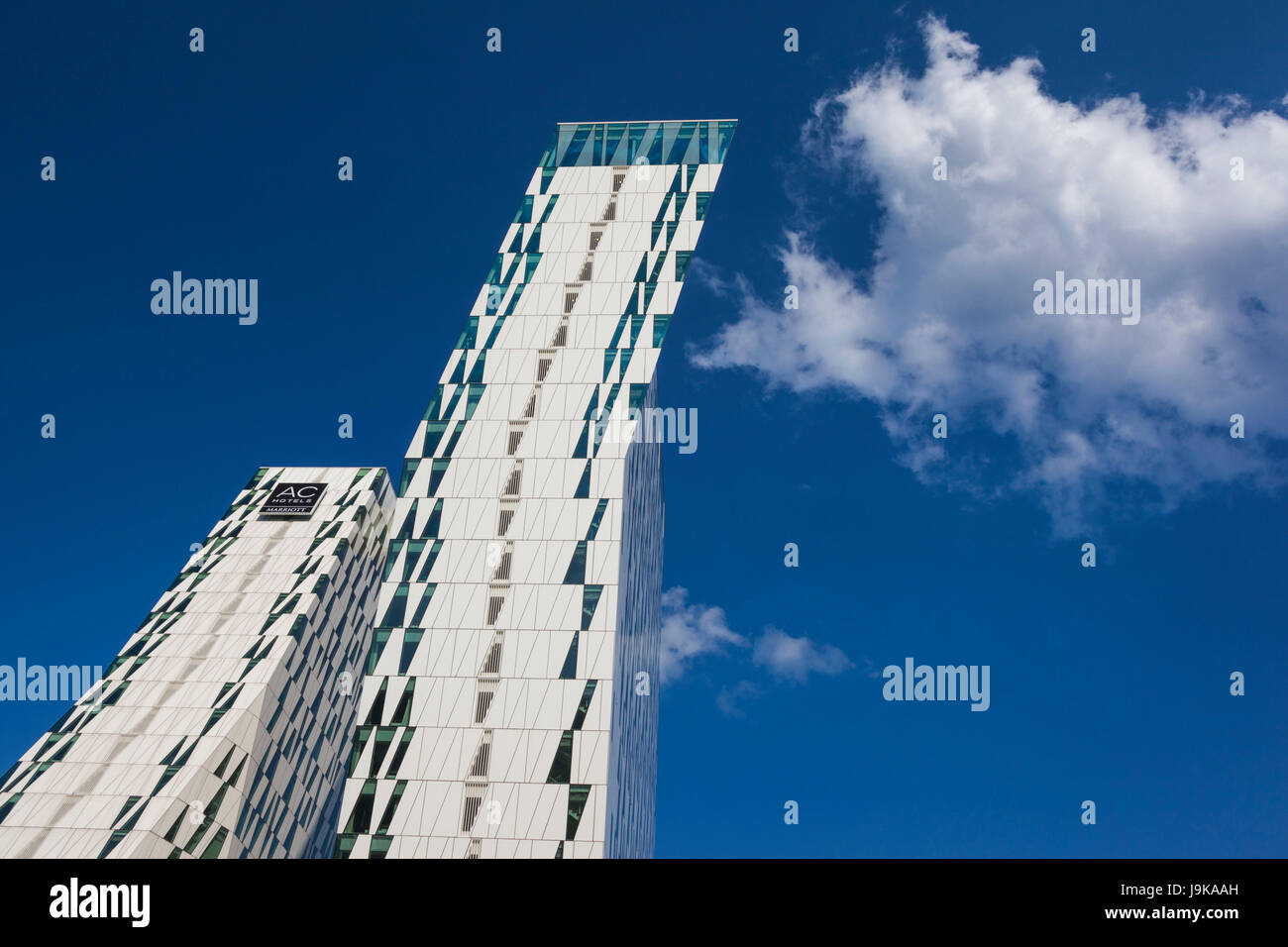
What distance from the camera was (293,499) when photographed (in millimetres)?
119938

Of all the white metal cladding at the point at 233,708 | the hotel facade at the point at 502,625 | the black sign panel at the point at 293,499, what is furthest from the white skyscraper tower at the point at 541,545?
the black sign panel at the point at 293,499

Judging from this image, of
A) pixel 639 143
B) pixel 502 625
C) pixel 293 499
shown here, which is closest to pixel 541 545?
pixel 502 625

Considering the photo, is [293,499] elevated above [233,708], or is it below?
above

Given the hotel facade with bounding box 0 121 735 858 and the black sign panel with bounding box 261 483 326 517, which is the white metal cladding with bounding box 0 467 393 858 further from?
the black sign panel with bounding box 261 483 326 517

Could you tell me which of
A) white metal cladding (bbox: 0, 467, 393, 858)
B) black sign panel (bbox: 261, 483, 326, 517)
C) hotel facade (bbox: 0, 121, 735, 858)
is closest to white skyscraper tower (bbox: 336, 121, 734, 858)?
hotel facade (bbox: 0, 121, 735, 858)

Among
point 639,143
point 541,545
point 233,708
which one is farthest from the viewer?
point 233,708

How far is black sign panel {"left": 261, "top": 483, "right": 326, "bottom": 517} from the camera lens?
4665 inches

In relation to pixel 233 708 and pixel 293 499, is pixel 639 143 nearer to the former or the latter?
pixel 293 499

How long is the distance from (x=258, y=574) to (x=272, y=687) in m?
16.0

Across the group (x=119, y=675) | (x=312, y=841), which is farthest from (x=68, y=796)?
(x=312, y=841)

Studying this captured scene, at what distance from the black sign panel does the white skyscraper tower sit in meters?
43.9

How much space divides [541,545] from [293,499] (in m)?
56.5

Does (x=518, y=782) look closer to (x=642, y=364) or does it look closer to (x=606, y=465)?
(x=606, y=465)
